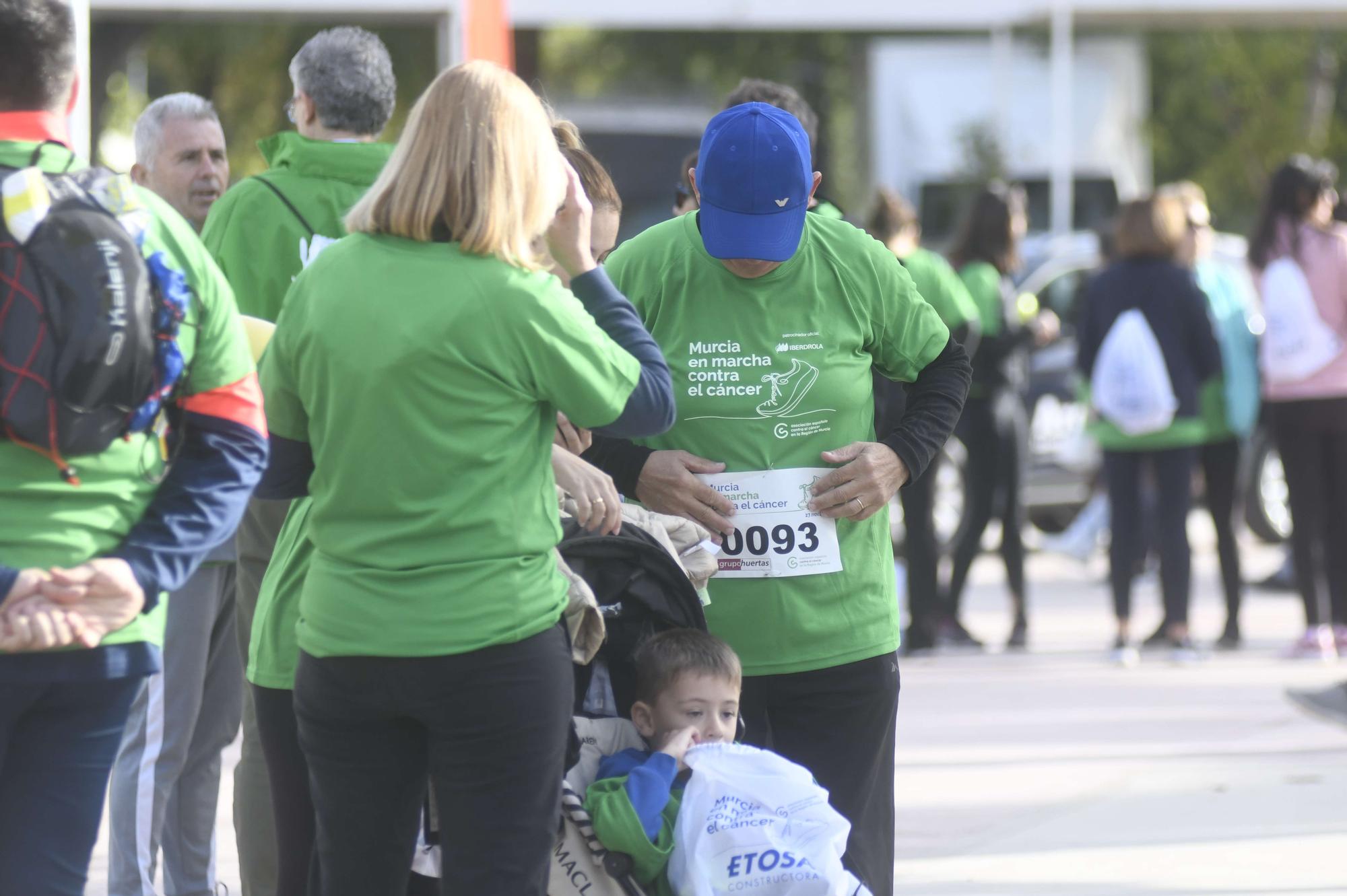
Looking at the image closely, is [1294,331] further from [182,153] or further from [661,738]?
[661,738]

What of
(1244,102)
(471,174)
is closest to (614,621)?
(471,174)

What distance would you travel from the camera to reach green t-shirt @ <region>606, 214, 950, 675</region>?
156 inches

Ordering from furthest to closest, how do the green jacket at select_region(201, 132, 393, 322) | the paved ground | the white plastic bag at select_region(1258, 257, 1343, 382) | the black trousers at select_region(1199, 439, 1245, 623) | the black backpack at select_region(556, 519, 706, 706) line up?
the black trousers at select_region(1199, 439, 1245, 623) → the white plastic bag at select_region(1258, 257, 1343, 382) → the paved ground → the green jacket at select_region(201, 132, 393, 322) → the black backpack at select_region(556, 519, 706, 706)

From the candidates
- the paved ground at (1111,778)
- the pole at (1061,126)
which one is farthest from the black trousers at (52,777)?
the pole at (1061,126)

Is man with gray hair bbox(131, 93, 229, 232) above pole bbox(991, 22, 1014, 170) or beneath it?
beneath

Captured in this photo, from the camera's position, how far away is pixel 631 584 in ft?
12.7

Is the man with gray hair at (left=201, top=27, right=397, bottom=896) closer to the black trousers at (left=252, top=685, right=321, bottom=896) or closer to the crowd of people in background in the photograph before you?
the crowd of people in background

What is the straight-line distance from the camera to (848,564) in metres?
4.02

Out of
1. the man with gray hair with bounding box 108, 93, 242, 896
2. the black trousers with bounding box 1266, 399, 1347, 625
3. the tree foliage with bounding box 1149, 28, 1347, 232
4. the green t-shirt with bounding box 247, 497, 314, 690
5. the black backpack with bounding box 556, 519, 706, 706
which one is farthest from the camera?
the tree foliage with bounding box 1149, 28, 1347, 232

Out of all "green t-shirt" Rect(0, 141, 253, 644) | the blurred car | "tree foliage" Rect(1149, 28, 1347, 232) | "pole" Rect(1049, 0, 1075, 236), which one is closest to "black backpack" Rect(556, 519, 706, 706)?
"green t-shirt" Rect(0, 141, 253, 644)

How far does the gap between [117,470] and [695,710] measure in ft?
4.24

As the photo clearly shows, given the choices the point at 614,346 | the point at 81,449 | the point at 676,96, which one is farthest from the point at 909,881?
the point at 676,96

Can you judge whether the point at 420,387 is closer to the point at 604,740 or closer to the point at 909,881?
the point at 604,740

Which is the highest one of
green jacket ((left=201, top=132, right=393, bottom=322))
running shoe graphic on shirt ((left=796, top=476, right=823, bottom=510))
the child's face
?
green jacket ((left=201, top=132, right=393, bottom=322))
